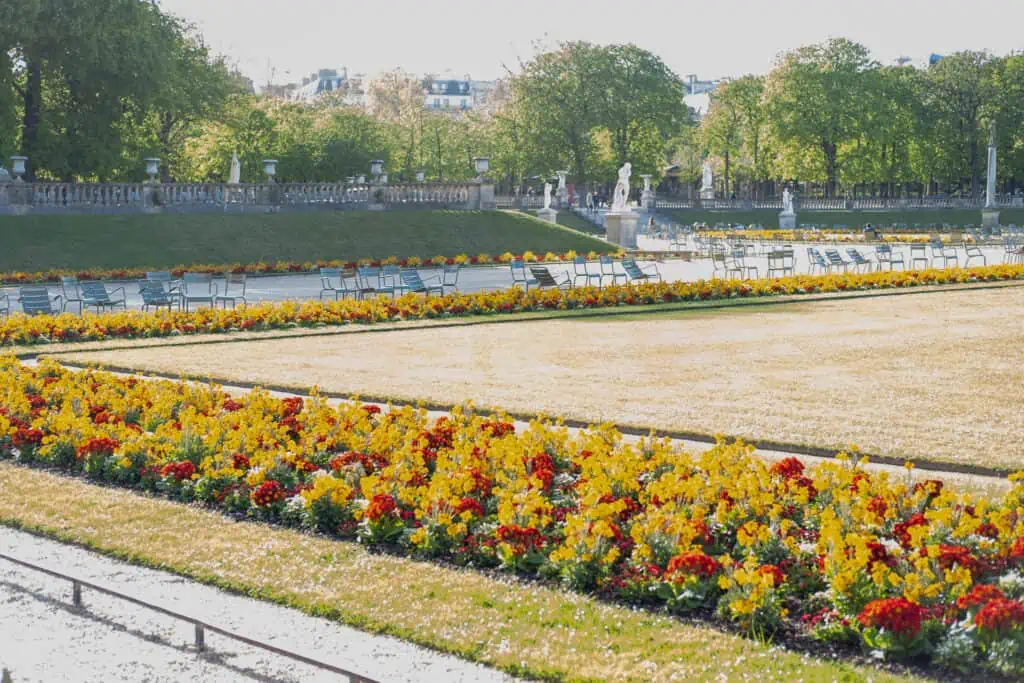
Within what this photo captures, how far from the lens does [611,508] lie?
27.1 ft

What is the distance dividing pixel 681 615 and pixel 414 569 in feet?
5.92

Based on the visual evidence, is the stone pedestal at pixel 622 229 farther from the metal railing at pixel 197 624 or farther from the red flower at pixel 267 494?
the metal railing at pixel 197 624

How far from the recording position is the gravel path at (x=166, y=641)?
22.1 feet

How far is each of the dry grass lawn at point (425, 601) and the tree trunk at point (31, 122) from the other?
40896 mm

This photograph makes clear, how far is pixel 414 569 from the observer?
839 centimetres

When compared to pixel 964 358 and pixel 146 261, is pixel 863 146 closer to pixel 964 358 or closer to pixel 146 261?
pixel 146 261

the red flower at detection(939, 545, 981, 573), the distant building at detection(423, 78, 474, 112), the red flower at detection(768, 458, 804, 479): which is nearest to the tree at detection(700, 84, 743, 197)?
the distant building at detection(423, 78, 474, 112)

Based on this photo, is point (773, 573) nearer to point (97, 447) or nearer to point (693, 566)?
point (693, 566)

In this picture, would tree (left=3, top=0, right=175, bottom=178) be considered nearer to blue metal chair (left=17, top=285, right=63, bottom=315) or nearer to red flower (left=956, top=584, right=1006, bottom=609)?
blue metal chair (left=17, top=285, right=63, bottom=315)

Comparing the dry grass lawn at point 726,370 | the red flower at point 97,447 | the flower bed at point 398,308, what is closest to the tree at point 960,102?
the flower bed at point 398,308

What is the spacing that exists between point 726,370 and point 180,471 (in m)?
8.61

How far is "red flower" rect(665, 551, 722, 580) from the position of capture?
7562mm

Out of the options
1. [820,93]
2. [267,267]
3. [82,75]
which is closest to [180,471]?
[267,267]

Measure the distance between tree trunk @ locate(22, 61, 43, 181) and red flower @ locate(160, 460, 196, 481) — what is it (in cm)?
4081
